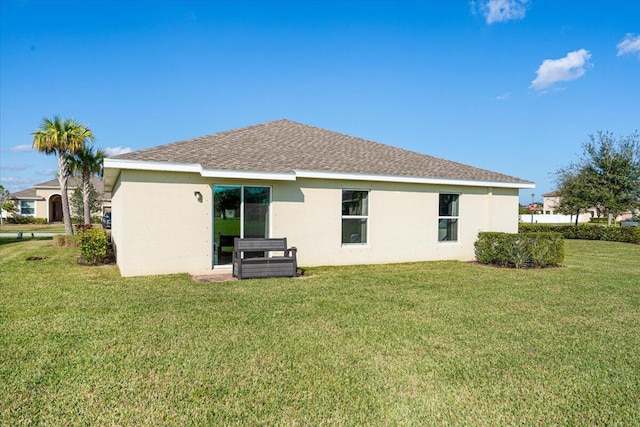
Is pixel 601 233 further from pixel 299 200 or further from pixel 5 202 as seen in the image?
pixel 5 202

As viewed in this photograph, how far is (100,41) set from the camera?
15016 millimetres

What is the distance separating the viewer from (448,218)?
13.5m

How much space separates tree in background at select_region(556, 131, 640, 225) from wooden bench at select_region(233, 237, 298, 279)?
25787 millimetres

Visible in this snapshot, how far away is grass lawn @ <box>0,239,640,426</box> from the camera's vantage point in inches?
130

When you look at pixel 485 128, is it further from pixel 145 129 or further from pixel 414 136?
pixel 145 129

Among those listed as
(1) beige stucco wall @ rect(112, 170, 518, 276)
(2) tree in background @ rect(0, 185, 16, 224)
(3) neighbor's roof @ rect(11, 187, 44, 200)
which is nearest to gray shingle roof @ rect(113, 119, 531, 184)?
(1) beige stucco wall @ rect(112, 170, 518, 276)

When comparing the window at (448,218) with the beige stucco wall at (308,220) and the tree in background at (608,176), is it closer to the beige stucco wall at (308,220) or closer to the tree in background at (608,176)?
the beige stucco wall at (308,220)

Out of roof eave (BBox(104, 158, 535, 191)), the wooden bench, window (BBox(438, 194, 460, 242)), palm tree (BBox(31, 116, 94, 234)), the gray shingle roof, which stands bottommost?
A: the wooden bench

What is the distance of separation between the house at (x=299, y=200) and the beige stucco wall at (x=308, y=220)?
0.09 ft

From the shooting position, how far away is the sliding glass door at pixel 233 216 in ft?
34.2

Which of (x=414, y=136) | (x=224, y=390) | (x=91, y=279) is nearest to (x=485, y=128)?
(x=414, y=136)

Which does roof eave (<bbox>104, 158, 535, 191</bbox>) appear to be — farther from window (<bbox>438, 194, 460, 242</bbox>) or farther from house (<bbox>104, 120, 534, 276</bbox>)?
window (<bbox>438, 194, 460, 242</bbox>)

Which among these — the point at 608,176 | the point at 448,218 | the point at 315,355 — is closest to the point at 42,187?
the point at 448,218

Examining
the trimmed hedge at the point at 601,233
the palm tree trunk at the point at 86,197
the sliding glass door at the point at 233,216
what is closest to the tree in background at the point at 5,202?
the palm tree trunk at the point at 86,197
